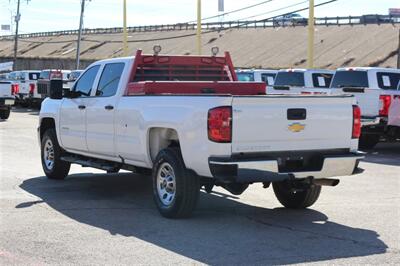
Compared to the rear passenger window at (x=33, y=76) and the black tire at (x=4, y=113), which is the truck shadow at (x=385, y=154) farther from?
the rear passenger window at (x=33, y=76)

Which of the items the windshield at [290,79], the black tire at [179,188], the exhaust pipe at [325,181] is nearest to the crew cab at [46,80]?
the windshield at [290,79]

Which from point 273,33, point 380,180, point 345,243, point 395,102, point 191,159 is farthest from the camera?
point 273,33

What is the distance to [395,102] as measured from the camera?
15.8 metres

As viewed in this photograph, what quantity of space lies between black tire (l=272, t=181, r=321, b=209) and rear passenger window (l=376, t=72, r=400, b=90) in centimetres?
877

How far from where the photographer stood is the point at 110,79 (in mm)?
9719

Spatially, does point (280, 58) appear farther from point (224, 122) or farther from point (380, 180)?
point (224, 122)

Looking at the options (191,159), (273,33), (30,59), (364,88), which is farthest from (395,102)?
(30,59)

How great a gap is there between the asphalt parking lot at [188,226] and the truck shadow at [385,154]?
3.61 metres

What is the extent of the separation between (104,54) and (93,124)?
81.3 meters

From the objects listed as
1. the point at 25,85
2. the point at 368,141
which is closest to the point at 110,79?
the point at 368,141

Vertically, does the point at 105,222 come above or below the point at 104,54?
below

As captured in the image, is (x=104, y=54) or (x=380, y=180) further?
(x=104, y=54)

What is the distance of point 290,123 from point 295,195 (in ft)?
5.19

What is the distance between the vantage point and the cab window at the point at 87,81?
1020cm
